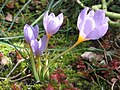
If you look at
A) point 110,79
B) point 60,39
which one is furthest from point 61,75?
point 60,39

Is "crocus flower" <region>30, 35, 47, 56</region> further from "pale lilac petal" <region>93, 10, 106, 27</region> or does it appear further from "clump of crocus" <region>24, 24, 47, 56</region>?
"pale lilac petal" <region>93, 10, 106, 27</region>

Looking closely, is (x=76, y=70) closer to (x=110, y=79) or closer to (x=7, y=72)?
(x=110, y=79)

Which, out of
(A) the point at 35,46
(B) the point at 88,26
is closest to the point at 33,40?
(A) the point at 35,46

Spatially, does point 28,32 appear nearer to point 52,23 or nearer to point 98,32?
point 52,23

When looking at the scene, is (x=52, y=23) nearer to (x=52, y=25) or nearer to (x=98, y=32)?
(x=52, y=25)

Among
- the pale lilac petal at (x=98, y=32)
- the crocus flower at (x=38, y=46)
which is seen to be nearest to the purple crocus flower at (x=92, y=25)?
the pale lilac petal at (x=98, y=32)

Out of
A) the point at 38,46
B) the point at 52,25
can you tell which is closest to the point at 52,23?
the point at 52,25

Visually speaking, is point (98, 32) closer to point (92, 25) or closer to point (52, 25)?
point (92, 25)

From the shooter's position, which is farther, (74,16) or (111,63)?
(74,16)
